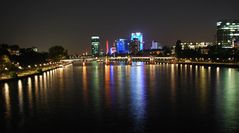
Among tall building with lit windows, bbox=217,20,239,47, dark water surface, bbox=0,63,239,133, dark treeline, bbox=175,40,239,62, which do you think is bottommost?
dark water surface, bbox=0,63,239,133

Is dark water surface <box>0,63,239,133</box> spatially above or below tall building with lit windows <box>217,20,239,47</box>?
below

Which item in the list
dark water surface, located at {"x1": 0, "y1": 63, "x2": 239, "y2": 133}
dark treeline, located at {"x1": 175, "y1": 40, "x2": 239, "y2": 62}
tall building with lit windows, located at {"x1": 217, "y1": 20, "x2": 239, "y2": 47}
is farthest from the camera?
tall building with lit windows, located at {"x1": 217, "y1": 20, "x2": 239, "y2": 47}

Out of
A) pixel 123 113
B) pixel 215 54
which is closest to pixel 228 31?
pixel 215 54

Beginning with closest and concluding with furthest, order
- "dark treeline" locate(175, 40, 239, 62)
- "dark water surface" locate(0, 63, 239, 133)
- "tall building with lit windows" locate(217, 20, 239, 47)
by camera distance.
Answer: "dark water surface" locate(0, 63, 239, 133) → "dark treeline" locate(175, 40, 239, 62) → "tall building with lit windows" locate(217, 20, 239, 47)

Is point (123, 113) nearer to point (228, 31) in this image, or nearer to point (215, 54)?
point (215, 54)

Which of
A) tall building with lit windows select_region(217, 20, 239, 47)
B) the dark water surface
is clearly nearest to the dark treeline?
tall building with lit windows select_region(217, 20, 239, 47)

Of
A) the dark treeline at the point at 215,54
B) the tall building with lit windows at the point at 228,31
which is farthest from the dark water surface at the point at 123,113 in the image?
the tall building with lit windows at the point at 228,31

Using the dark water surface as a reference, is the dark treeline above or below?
above

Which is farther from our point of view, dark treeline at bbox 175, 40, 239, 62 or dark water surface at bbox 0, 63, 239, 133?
dark treeline at bbox 175, 40, 239, 62

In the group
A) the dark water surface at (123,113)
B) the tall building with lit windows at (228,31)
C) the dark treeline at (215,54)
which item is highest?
the tall building with lit windows at (228,31)

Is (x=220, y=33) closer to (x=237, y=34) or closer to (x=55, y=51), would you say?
(x=237, y=34)

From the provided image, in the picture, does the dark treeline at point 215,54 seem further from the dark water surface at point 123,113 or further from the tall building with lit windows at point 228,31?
the dark water surface at point 123,113

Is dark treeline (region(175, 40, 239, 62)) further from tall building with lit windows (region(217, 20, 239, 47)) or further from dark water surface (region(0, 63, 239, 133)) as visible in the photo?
dark water surface (region(0, 63, 239, 133))

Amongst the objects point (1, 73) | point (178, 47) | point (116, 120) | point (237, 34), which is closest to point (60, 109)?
point (116, 120)
